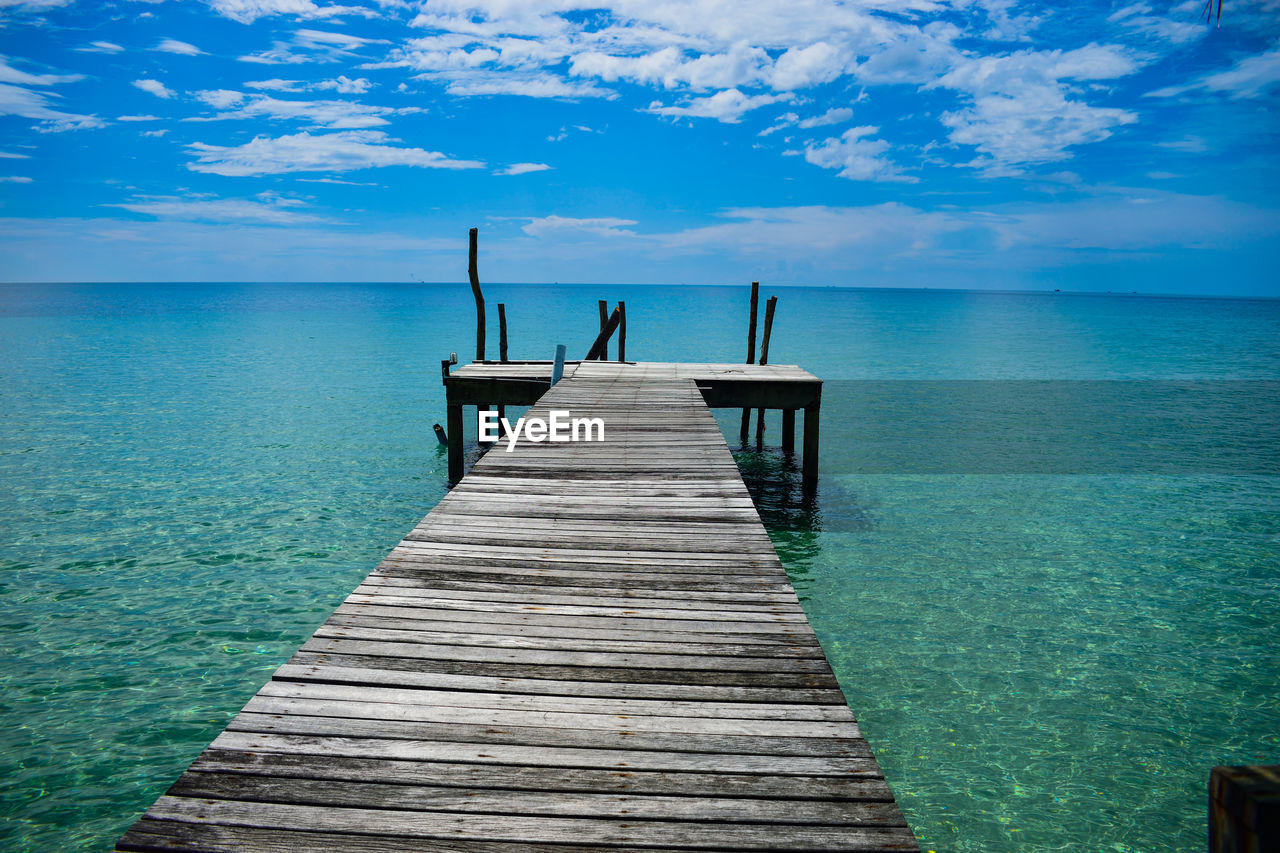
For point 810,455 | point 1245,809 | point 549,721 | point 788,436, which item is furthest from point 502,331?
point 1245,809

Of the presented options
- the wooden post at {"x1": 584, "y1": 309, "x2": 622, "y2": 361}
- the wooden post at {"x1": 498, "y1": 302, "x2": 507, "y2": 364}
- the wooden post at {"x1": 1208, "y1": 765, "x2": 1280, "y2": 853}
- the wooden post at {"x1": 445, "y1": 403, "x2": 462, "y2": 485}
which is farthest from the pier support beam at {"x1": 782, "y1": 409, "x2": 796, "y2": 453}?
the wooden post at {"x1": 1208, "y1": 765, "x2": 1280, "y2": 853}

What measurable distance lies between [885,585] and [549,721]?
301 inches

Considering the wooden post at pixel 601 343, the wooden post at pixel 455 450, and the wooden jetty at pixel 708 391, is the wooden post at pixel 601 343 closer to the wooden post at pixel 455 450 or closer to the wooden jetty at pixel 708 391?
the wooden jetty at pixel 708 391

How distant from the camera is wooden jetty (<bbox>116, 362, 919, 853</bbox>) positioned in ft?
8.63

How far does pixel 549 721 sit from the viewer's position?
3281 mm

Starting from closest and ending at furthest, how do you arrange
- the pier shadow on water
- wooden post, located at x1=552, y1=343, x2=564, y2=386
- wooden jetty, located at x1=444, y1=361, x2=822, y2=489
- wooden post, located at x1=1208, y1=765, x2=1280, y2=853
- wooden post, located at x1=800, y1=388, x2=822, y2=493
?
1. wooden post, located at x1=1208, y1=765, x2=1280, y2=853
2. the pier shadow on water
3. wooden post, located at x1=552, y1=343, x2=564, y2=386
4. wooden jetty, located at x1=444, y1=361, x2=822, y2=489
5. wooden post, located at x1=800, y1=388, x2=822, y2=493

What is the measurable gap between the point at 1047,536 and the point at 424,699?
11.4m

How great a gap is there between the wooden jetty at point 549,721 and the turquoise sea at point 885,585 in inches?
110

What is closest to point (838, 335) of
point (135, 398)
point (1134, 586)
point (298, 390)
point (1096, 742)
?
point (298, 390)

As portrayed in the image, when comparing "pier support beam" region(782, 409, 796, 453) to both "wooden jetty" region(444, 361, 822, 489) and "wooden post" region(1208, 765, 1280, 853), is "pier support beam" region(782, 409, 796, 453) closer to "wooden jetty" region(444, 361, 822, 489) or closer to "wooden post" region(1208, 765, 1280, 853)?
"wooden jetty" region(444, 361, 822, 489)

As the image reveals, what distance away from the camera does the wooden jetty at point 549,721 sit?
2.63 meters

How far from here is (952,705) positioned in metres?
7.16

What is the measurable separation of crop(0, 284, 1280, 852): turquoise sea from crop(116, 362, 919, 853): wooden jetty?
280cm

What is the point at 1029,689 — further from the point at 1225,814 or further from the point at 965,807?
the point at 1225,814
